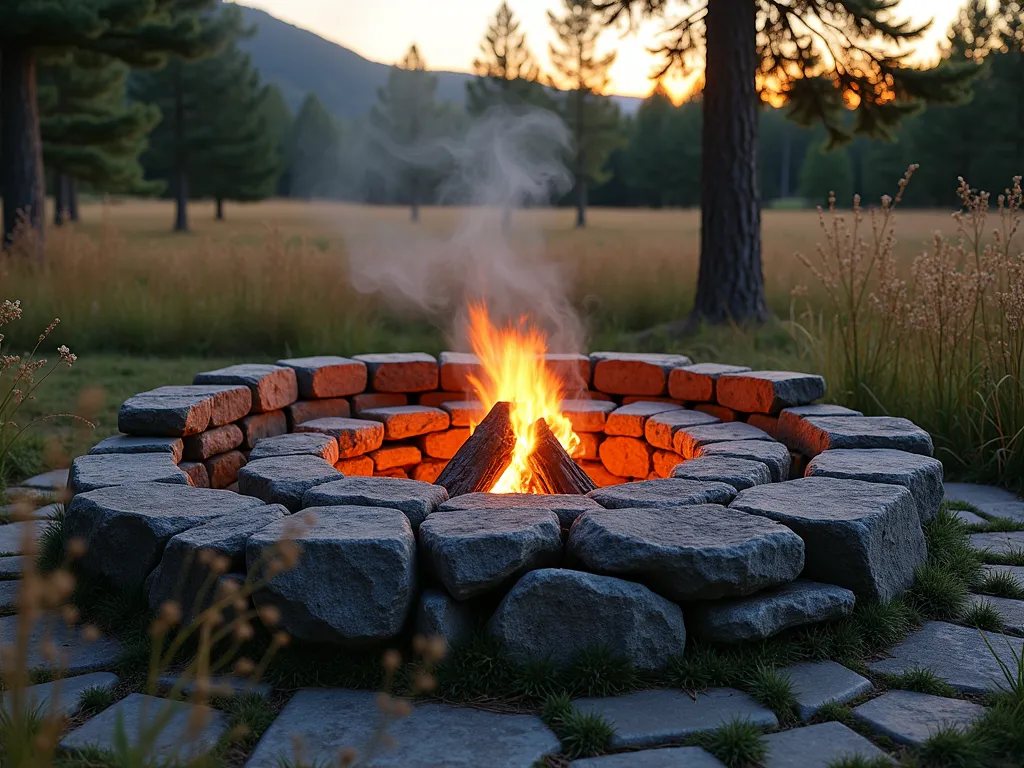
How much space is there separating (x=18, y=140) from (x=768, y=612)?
9.71 m

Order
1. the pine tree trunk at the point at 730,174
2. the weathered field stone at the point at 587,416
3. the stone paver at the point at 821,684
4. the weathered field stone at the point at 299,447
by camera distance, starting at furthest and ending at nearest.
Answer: the pine tree trunk at the point at 730,174 → the weathered field stone at the point at 587,416 → the weathered field stone at the point at 299,447 → the stone paver at the point at 821,684

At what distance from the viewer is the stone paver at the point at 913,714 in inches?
81.9

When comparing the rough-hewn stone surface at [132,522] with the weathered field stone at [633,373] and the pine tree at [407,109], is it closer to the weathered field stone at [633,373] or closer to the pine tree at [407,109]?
the weathered field stone at [633,373]

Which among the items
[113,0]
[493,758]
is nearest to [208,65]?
[113,0]

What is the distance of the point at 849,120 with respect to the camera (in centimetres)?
Answer: 3225

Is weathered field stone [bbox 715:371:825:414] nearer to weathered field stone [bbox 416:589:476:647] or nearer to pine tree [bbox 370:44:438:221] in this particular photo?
weathered field stone [bbox 416:589:476:647]

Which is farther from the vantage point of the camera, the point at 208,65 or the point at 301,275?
the point at 208,65

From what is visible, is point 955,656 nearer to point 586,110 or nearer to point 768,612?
point 768,612

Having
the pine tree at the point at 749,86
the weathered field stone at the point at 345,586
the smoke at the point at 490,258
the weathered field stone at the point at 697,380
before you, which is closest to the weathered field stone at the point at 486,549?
the weathered field stone at the point at 345,586

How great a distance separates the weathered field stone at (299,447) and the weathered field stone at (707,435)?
4.64 ft

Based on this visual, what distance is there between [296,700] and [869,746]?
1.30m

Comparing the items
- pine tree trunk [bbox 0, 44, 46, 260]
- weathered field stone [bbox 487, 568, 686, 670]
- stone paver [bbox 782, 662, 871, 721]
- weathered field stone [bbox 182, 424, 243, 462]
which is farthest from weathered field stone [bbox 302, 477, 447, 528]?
pine tree trunk [bbox 0, 44, 46, 260]

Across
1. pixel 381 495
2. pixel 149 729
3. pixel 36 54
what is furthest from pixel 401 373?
pixel 36 54

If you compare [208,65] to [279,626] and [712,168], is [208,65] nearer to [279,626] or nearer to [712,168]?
[712,168]
